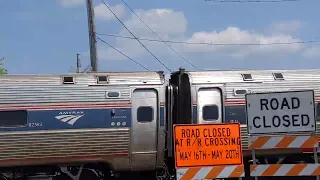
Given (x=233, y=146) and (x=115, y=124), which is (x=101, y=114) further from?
(x=233, y=146)

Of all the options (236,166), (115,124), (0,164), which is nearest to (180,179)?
(236,166)

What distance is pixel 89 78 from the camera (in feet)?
44.4

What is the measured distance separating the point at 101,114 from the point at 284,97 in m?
6.03

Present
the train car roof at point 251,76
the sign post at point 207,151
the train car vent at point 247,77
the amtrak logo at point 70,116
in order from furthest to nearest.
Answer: the train car vent at point 247,77 → the train car roof at point 251,76 → the amtrak logo at point 70,116 → the sign post at point 207,151

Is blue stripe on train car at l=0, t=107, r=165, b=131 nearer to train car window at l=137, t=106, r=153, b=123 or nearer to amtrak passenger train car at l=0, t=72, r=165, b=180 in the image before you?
amtrak passenger train car at l=0, t=72, r=165, b=180

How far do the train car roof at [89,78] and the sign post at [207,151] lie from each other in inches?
163

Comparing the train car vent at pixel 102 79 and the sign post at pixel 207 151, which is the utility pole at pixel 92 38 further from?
the sign post at pixel 207 151

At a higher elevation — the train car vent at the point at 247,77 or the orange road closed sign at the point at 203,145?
the train car vent at the point at 247,77

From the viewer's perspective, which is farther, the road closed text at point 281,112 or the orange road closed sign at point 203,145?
the orange road closed sign at point 203,145

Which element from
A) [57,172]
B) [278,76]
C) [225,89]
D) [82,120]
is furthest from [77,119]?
[278,76]

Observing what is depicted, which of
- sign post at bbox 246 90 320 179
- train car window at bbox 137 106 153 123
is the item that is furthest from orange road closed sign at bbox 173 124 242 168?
train car window at bbox 137 106 153 123

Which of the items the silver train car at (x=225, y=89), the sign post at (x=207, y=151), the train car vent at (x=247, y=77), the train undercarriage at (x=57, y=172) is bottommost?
the train undercarriage at (x=57, y=172)

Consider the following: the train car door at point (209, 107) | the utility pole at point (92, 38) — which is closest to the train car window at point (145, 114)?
Result: the train car door at point (209, 107)

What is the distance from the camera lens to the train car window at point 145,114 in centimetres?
1339
